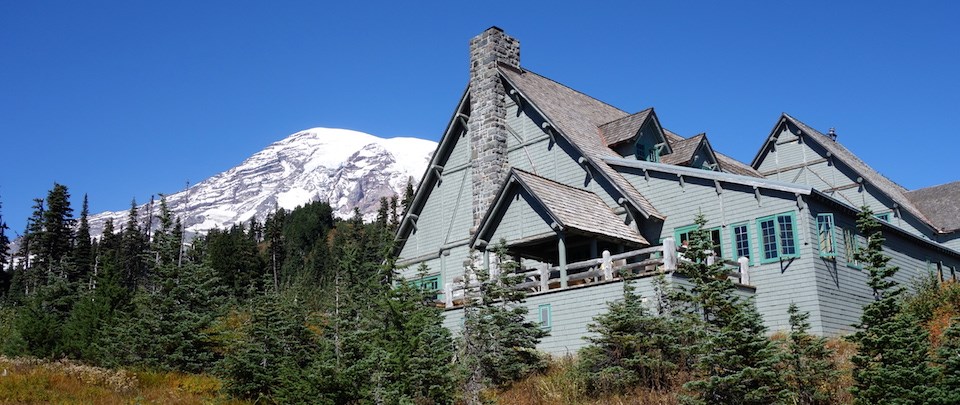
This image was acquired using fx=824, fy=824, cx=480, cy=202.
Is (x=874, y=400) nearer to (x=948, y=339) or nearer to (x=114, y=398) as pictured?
(x=948, y=339)

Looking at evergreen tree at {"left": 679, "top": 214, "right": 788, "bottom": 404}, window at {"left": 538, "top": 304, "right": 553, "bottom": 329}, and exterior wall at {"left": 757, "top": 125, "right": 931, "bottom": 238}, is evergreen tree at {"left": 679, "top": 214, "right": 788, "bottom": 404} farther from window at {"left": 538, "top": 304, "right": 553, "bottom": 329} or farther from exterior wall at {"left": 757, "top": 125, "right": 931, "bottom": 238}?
exterior wall at {"left": 757, "top": 125, "right": 931, "bottom": 238}

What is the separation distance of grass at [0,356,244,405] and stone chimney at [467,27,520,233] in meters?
12.3

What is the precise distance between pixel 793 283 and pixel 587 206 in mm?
6803

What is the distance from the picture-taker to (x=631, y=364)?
1817cm

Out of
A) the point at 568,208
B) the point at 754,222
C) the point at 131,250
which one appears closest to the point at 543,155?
the point at 568,208

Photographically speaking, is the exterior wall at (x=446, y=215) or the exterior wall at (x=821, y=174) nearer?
the exterior wall at (x=446, y=215)

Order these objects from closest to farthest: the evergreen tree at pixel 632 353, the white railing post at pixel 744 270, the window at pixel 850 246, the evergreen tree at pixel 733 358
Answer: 1. the evergreen tree at pixel 733 358
2. the evergreen tree at pixel 632 353
3. the white railing post at pixel 744 270
4. the window at pixel 850 246

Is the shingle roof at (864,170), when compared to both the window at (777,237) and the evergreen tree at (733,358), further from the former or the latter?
the evergreen tree at (733,358)

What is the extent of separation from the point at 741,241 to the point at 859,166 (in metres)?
17.0

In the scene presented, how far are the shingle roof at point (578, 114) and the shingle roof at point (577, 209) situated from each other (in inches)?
35.8

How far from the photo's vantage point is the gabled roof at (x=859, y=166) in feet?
123

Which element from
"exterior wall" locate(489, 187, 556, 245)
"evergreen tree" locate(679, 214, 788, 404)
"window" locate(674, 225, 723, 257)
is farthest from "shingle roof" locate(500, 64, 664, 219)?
"evergreen tree" locate(679, 214, 788, 404)

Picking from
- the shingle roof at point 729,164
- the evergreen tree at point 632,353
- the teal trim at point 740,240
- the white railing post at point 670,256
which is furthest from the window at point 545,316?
the shingle roof at point 729,164

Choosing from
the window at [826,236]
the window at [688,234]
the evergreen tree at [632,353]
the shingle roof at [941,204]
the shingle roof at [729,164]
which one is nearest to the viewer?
the evergreen tree at [632,353]
